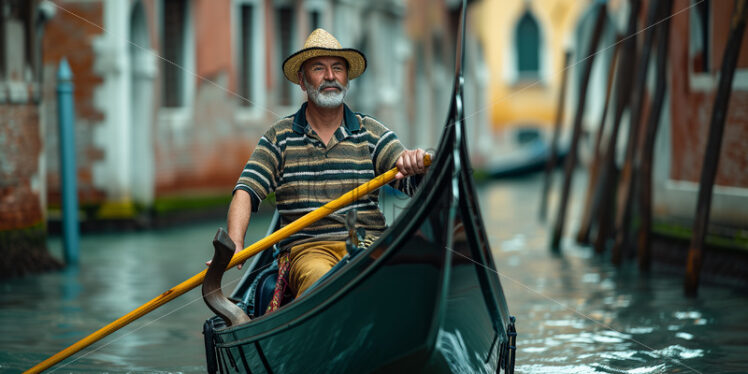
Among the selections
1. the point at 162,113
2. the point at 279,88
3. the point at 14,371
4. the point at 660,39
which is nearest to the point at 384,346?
the point at 14,371

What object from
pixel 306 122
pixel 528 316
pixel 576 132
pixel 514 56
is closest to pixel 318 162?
pixel 306 122

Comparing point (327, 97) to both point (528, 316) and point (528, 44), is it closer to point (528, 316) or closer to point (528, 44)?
point (528, 316)

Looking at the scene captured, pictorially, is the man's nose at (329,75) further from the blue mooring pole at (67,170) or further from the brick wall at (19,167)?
the blue mooring pole at (67,170)

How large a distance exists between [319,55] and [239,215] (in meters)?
0.61

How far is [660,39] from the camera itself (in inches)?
308

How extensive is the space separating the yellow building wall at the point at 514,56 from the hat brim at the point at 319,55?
22659 mm

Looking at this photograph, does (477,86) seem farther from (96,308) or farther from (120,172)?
(96,308)

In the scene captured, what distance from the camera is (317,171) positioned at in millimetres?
4152

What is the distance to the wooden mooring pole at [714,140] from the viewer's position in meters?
6.52

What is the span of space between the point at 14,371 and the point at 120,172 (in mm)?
7151

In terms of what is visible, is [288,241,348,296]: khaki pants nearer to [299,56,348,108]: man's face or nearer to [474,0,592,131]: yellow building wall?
[299,56,348,108]: man's face

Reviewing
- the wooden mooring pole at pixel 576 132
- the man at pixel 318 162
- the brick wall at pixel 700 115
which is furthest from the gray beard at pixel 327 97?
the wooden mooring pole at pixel 576 132

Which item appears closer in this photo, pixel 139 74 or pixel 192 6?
pixel 139 74

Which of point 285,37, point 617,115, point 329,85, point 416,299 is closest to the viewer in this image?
point 416,299
